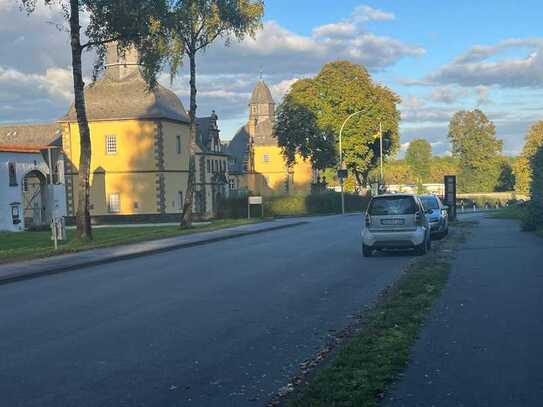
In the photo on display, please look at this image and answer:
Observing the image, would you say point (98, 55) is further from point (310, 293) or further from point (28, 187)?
point (28, 187)

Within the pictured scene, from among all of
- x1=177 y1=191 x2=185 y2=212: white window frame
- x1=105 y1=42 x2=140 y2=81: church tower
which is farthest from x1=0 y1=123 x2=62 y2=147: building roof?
x1=177 y1=191 x2=185 y2=212: white window frame

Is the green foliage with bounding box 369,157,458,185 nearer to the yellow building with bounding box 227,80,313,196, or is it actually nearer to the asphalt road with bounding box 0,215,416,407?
the yellow building with bounding box 227,80,313,196

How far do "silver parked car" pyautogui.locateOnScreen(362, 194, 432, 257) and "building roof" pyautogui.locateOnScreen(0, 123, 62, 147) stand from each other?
197 ft

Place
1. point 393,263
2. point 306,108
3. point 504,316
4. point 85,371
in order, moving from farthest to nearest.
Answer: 1. point 306,108
2. point 393,263
3. point 504,316
4. point 85,371

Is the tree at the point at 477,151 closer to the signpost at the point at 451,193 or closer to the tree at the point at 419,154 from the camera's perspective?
the tree at the point at 419,154

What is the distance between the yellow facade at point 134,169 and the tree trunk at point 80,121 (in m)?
33.7

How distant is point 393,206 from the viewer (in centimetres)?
1916

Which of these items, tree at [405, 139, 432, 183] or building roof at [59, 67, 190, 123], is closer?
building roof at [59, 67, 190, 123]

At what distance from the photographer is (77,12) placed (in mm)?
25734

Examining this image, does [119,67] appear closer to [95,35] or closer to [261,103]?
[95,35]

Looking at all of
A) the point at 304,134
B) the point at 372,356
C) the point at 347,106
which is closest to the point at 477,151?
the point at 347,106

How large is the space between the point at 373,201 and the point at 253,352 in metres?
12.0

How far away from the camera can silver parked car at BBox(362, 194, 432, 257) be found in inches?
744

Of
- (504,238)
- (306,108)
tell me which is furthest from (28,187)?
(504,238)
